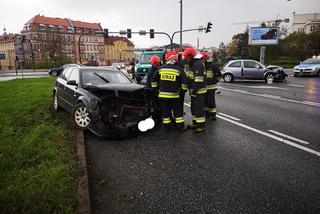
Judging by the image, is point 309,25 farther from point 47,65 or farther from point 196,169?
point 196,169

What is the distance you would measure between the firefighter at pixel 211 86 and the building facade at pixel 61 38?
56.9 meters

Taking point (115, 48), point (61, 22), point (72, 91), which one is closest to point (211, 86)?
point (72, 91)

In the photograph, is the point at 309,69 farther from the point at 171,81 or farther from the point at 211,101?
the point at 171,81

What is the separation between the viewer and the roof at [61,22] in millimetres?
89062

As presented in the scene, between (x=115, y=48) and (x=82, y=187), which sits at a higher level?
(x=115, y=48)

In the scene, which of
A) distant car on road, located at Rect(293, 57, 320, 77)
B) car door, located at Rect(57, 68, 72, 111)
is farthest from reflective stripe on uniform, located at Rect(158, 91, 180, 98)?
distant car on road, located at Rect(293, 57, 320, 77)

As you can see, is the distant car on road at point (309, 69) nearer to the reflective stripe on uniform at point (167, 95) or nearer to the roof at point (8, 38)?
the reflective stripe on uniform at point (167, 95)

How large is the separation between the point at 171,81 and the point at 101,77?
2.01 meters

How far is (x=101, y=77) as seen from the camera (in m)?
6.23

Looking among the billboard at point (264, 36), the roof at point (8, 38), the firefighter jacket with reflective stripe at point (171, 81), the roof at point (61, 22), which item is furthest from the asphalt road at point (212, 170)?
the roof at point (8, 38)

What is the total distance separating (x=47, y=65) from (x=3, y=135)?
58.4 m

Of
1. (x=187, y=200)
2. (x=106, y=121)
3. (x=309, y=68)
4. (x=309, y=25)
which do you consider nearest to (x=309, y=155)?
(x=187, y=200)

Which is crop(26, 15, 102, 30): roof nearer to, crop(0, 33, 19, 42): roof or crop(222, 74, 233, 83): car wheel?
crop(0, 33, 19, 42): roof

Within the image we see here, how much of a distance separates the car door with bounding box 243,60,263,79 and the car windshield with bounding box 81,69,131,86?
1282 centimetres
